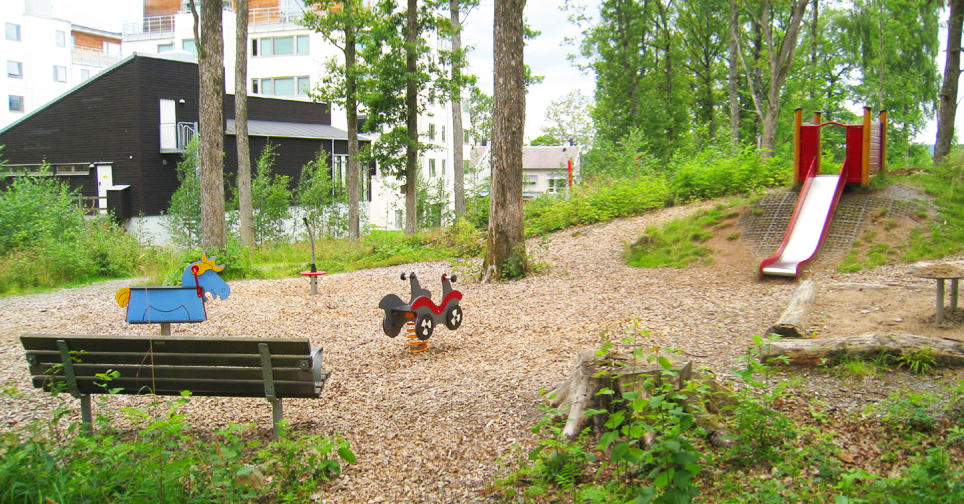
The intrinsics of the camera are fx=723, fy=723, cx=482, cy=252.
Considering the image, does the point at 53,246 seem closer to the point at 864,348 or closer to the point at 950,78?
the point at 864,348

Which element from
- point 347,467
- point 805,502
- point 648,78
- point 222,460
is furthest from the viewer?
point 648,78

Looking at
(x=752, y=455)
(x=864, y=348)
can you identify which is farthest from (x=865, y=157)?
(x=752, y=455)

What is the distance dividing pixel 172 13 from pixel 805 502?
54299mm

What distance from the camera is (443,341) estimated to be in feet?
26.4

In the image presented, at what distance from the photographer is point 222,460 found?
429 cm

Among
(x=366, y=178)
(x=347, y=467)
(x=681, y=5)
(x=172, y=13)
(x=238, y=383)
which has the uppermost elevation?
(x=172, y=13)

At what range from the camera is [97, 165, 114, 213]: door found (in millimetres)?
26984

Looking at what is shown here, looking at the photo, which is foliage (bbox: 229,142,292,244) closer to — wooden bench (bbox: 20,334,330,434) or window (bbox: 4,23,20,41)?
wooden bench (bbox: 20,334,330,434)

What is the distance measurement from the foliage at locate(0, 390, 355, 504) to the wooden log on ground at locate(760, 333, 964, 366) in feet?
10.7

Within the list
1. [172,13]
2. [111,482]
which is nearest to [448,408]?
A: [111,482]

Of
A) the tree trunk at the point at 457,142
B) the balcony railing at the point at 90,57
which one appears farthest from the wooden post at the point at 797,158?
the balcony railing at the point at 90,57

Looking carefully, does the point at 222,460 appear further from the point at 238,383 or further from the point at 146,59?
the point at 146,59

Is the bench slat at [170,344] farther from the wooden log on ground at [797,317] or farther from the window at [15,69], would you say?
the window at [15,69]

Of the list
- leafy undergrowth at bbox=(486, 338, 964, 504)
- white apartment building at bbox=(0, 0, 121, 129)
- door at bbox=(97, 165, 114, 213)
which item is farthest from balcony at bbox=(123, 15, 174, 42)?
leafy undergrowth at bbox=(486, 338, 964, 504)
